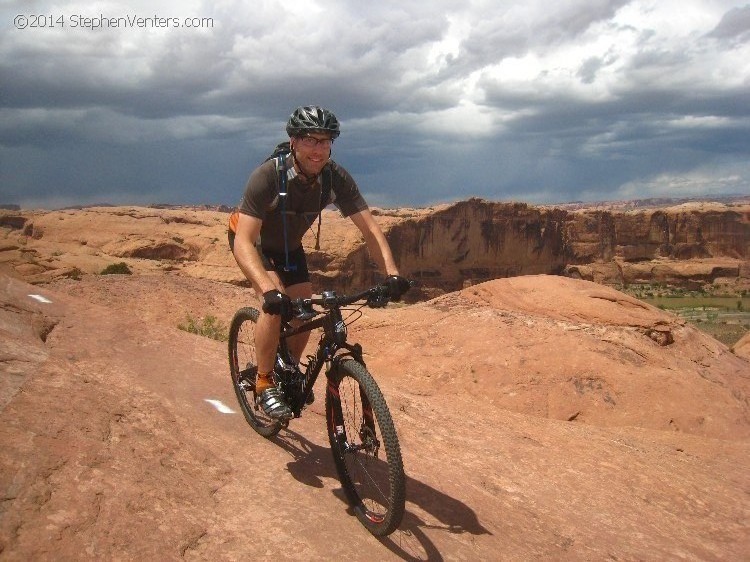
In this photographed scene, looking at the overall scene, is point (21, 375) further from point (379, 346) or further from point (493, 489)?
point (379, 346)

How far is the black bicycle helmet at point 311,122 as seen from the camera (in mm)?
4367

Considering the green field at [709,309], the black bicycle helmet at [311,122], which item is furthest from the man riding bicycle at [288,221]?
the green field at [709,309]

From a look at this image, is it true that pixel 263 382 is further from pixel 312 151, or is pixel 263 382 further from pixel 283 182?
pixel 312 151

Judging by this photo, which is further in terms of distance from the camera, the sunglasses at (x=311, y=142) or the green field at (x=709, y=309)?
the green field at (x=709, y=309)

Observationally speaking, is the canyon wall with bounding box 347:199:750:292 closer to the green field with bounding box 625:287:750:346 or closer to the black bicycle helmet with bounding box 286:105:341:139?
the green field with bounding box 625:287:750:346

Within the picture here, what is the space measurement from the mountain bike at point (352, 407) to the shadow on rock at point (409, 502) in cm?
17

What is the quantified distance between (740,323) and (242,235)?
54118 mm

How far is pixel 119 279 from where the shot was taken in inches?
503

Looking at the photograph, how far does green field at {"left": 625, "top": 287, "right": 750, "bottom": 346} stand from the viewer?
4394 centimetres

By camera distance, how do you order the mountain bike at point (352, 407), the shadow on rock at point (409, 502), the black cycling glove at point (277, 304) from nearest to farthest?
the mountain bike at point (352, 407), the shadow on rock at point (409, 502), the black cycling glove at point (277, 304)

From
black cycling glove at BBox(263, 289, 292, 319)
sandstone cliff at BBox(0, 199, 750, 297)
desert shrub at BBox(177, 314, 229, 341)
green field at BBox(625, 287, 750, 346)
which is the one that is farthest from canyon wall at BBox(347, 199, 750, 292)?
black cycling glove at BBox(263, 289, 292, 319)

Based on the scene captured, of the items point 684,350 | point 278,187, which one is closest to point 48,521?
point 278,187

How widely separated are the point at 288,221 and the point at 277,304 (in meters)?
0.95

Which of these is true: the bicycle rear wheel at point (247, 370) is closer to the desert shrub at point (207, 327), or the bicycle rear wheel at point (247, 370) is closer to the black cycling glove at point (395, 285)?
the black cycling glove at point (395, 285)
